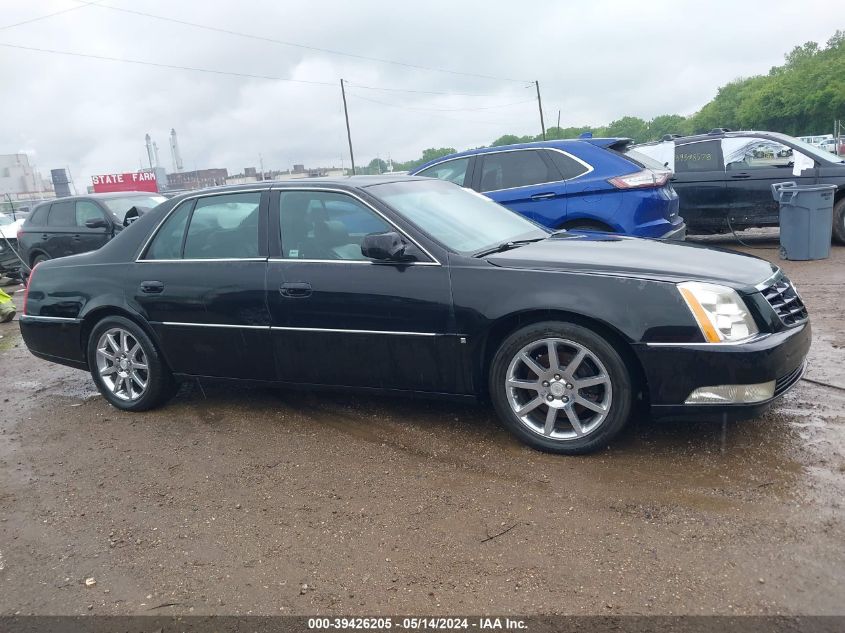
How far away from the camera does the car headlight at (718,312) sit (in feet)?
11.2

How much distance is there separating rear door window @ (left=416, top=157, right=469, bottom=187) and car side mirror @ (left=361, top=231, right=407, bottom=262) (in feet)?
15.7

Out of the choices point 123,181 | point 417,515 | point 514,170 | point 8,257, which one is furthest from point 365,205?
point 123,181

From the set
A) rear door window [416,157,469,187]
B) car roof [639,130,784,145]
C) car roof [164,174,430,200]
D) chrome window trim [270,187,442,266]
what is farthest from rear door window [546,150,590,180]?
chrome window trim [270,187,442,266]

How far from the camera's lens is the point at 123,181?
2287 inches

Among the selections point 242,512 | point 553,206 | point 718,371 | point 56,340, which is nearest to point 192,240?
point 56,340

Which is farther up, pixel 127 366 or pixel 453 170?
pixel 453 170

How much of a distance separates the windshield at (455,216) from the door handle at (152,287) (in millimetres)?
1613

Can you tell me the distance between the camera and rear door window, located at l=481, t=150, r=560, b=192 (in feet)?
26.0

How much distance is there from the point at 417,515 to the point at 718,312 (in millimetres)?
1763

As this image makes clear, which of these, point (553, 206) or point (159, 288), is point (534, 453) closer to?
point (159, 288)

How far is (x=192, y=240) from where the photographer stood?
4805mm

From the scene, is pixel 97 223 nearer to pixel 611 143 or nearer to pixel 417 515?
pixel 611 143

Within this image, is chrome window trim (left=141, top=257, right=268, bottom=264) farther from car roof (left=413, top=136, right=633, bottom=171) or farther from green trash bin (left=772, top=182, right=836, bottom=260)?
green trash bin (left=772, top=182, right=836, bottom=260)

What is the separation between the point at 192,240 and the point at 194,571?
250 cm
